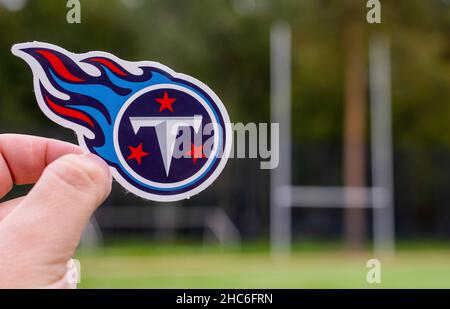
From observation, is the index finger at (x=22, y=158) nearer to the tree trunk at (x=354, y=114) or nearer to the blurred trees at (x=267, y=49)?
the blurred trees at (x=267, y=49)

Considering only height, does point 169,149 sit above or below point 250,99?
below

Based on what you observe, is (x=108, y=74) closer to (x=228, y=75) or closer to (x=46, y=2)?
(x=46, y=2)

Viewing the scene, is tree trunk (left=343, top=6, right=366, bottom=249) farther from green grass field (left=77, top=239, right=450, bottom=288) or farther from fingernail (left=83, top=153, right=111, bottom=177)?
fingernail (left=83, top=153, right=111, bottom=177)

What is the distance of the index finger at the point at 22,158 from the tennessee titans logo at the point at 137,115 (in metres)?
0.06

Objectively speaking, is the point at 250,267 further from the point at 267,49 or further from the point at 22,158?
the point at 22,158

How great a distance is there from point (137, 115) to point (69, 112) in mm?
41

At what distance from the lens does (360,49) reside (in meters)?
5.11

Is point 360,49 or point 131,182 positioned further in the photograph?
point 360,49

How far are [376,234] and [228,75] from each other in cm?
161

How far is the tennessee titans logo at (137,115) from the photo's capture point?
1.49 feet
